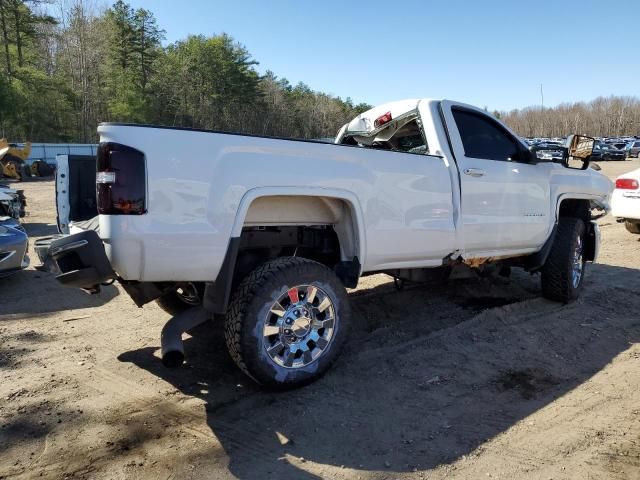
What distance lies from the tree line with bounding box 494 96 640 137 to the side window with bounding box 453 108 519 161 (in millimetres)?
113290

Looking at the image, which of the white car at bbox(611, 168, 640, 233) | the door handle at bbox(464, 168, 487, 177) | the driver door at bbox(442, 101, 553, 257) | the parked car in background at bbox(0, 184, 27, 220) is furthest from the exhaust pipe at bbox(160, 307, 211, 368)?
the white car at bbox(611, 168, 640, 233)

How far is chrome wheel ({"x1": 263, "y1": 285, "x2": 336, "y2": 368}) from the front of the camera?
133 inches

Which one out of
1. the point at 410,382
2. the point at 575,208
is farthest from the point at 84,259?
the point at 575,208

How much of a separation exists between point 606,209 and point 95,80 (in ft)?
183

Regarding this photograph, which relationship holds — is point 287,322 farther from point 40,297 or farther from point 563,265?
point 40,297

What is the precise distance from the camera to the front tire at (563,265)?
542 cm

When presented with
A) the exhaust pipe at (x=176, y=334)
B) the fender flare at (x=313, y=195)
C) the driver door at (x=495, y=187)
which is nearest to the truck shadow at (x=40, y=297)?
the exhaust pipe at (x=176, y=334)

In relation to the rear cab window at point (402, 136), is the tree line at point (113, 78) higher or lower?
higher

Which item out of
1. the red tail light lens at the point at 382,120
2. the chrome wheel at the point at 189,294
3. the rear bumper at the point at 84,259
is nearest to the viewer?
the rear bumper at the point at 84,259

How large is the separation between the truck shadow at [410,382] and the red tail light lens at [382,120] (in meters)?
1.93

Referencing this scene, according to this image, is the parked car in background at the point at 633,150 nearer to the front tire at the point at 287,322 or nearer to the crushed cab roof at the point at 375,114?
the crushed cab roof at the point at 375,114

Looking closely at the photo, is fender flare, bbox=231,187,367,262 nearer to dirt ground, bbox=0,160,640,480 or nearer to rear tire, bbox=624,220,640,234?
dirt ground, bbox=0,160,640,480

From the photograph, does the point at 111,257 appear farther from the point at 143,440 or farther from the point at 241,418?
the point at 241,418

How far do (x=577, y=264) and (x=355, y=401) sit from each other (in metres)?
3.62
